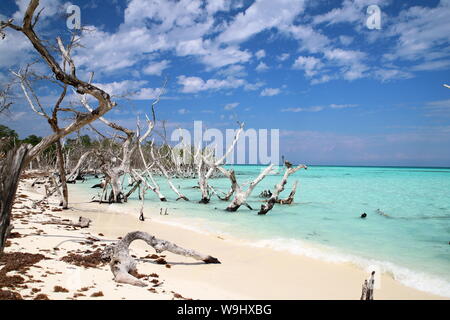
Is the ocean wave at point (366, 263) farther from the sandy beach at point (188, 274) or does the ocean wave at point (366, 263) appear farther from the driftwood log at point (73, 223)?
the driftwood log at point (73, 223)

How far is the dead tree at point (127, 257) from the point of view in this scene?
497 centimetres

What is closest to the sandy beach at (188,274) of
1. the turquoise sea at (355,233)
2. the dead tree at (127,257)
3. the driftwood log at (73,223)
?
the dead tree at (127,257)

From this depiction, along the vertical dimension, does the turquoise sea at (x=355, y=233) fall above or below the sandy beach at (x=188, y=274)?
below

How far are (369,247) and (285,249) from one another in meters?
2.82

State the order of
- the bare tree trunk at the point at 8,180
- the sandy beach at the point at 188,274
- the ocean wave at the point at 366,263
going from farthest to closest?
the ocean wave at the point at 366,263
the sandy beach at the point at 188,274
the bare tree trunk at the point at 8,180

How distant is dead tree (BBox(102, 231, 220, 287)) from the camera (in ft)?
16.3

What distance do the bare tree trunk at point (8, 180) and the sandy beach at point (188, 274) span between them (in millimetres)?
912

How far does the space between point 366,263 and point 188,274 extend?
4839mm

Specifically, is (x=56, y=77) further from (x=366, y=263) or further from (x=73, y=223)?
(x=366, y=263)

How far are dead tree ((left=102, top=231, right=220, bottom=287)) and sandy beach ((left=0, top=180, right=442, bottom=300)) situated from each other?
0.46ft

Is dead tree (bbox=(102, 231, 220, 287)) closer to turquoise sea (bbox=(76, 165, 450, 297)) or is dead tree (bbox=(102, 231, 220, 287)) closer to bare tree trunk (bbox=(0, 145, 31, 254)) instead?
bare tree trunk (bbox=(0, 145, 31, 254))

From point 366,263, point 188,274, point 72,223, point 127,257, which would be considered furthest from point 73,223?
point 366,263
